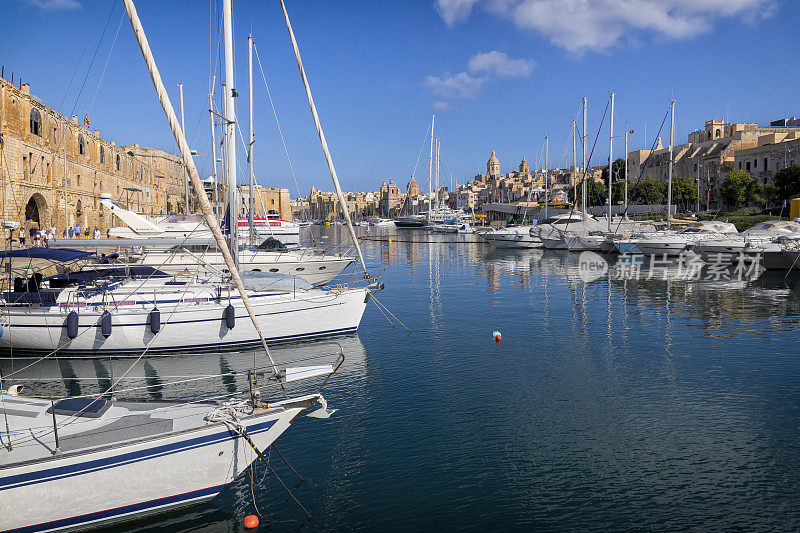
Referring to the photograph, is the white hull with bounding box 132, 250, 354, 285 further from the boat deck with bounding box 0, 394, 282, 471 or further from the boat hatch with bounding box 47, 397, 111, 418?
the boat deck with bounding box 0, 394, 282, 471

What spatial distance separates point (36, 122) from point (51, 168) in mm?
3672

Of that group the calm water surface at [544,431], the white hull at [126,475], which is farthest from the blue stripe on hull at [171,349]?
the white hull at [126,475]

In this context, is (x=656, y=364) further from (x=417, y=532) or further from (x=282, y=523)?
(x=282, y=523)

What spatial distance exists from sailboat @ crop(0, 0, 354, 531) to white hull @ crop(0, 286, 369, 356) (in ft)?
24.8

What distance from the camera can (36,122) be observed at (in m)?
42.1

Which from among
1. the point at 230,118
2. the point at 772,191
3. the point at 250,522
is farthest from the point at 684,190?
the point at 250,522

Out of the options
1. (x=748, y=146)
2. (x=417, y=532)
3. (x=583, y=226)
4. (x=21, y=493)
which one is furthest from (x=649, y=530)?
(x=748, y=146)

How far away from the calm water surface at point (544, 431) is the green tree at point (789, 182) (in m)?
51.2

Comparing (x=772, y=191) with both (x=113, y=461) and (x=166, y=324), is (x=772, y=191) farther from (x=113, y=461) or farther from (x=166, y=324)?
(x=113, y=461)

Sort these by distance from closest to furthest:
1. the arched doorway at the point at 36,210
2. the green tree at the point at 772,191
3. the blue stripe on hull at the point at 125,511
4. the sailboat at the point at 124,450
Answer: the sailboat at the point at 124,450 → the blue stripe on hull at the point at 125,511 → the arched doorway at the point at 36,210 → the green tree at the point at 772,191

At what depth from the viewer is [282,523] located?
8.28m

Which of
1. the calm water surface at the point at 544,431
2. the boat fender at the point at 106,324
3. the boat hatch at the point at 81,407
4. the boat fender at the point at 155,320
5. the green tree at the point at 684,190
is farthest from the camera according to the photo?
the green tree at the point at 684,190

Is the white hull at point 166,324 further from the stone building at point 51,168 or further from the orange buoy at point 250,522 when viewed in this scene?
the stone building at point 51,168

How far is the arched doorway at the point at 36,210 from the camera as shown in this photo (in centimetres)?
4128
